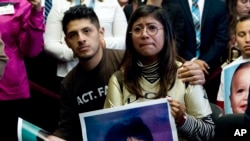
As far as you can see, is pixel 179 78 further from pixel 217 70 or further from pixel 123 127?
pixel 217 70

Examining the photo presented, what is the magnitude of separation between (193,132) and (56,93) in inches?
67.0

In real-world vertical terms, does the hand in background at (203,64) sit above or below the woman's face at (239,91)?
below

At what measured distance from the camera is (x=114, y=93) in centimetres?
254

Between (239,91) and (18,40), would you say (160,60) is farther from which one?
(18,40)

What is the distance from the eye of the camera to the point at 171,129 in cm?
229

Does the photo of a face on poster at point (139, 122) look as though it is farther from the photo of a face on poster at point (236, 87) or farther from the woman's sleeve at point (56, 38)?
the woman's sleeve at point (56, 38)

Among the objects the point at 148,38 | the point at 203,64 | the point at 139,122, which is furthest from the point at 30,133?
the point at 203,64

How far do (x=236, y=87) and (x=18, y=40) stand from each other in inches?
56.0

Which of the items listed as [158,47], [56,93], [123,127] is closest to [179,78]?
[158,47]

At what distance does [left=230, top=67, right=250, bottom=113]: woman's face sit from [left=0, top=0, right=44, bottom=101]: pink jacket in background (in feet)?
4.14

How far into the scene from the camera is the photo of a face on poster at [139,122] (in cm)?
229

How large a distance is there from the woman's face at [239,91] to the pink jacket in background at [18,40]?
1.26 m

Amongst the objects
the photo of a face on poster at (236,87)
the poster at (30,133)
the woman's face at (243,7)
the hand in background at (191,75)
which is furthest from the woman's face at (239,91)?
the woman's face at (243,7)

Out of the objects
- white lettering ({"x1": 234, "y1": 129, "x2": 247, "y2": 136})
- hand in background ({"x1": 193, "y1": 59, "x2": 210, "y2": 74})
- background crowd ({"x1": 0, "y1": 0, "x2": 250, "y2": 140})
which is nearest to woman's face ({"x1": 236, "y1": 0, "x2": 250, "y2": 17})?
background crowd ({"x1": 0, "y1": 0, "x2": 250, "y2": 140})
